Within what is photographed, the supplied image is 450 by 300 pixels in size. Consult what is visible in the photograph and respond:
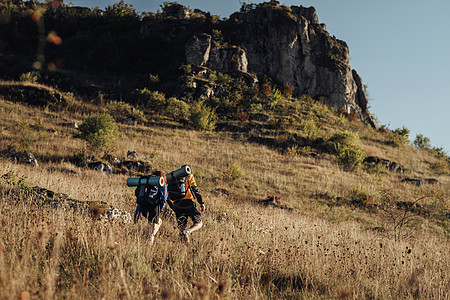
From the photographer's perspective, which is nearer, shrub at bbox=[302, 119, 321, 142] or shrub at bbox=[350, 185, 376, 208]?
shrub at bbox=[350, 185, 376, 208]

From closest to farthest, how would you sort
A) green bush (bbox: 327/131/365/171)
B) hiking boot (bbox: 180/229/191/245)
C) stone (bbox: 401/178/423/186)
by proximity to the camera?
hiking boot (bbox: 180/229/191/245)
stone (bbox: 401/178/423/186)
green bush (bbox: 327/131/365/171)

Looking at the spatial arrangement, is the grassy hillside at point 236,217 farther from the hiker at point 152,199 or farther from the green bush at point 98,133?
the green bush at point 98,133

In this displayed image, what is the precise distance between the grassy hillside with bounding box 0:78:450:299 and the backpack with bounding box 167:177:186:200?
76 cm

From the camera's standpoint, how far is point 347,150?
1958 cm

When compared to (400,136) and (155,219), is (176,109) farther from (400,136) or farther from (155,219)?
(400,136)

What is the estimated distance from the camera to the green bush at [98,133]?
531 inches

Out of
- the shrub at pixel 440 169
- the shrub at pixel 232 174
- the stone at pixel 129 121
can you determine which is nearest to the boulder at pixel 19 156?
the shrub at pixel 232 174

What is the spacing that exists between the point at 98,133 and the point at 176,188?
10.8 metres

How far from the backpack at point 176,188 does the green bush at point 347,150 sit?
56.9 ft


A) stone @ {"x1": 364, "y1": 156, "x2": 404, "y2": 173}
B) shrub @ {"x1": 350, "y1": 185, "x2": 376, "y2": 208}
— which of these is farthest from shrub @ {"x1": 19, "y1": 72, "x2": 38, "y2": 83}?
stone @ {"x1": 364, "y1": 156, "x2": 404, "y2": 173}

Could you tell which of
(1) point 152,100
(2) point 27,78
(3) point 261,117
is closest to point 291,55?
(3) point 261,117

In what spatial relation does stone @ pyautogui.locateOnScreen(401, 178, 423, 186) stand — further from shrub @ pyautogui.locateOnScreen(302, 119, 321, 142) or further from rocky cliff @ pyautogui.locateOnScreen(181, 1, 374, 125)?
rocky cliff @ pyautogui.locateOnScreen(181, 1, 374, 125)

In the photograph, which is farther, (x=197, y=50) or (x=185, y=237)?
(x=197, y=50)

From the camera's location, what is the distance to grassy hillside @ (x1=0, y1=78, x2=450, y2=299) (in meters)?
2.56
